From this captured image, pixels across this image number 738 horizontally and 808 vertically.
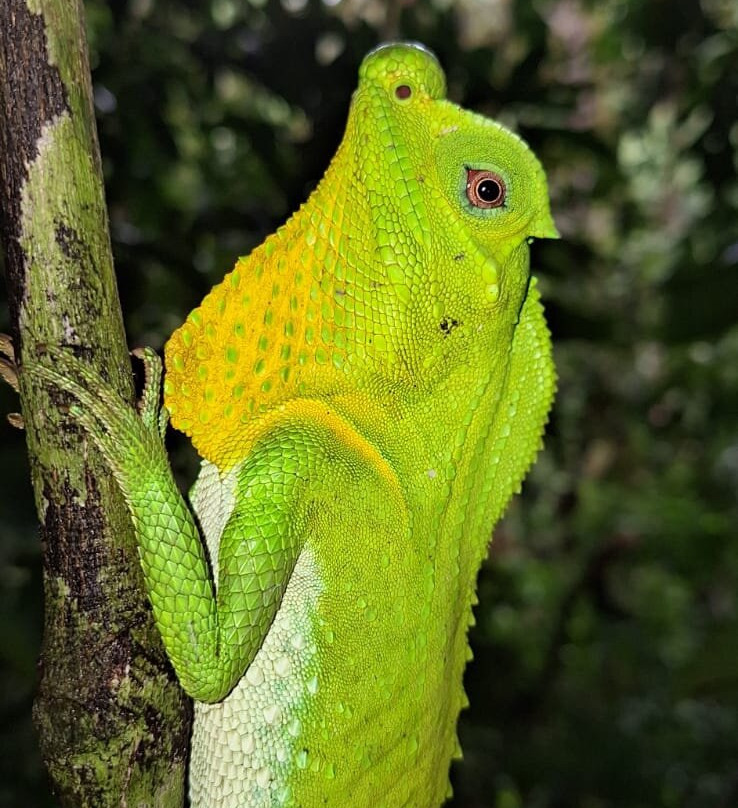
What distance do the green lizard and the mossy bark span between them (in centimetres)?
12

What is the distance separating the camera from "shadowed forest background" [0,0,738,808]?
10.5ft

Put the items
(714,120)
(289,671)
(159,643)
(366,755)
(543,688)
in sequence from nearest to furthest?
(159,643)
(289,671)
(366,755)
(714,120)
(543,688)

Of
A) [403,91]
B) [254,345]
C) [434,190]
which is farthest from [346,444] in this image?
[403,91]

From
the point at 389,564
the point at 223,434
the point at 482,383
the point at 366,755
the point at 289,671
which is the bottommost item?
the point at 366,755

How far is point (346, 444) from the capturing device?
1.71 metres

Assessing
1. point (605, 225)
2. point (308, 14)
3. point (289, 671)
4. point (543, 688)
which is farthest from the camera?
point (605, 225)

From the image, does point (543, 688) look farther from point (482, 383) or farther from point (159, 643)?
point (159, 643)

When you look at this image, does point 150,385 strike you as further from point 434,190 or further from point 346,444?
point 434,190

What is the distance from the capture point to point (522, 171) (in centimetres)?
177

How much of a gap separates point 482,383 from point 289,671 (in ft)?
2.45

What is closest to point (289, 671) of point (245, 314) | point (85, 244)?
point (245, 314)

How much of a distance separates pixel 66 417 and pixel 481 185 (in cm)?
98

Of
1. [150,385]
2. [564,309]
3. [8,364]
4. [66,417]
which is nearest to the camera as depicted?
[66,417]

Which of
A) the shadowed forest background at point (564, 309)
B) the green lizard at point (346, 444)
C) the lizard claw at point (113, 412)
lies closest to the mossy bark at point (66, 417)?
the lizard claw at point (113, 412)
